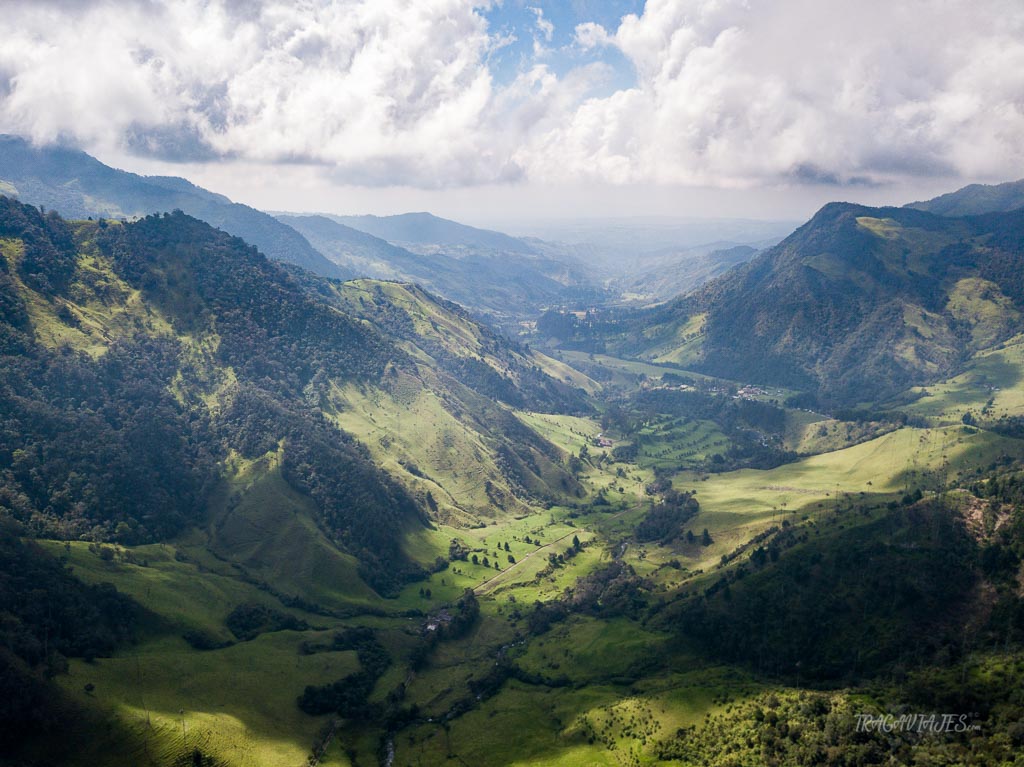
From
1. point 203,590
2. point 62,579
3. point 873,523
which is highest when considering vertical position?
point 873,523

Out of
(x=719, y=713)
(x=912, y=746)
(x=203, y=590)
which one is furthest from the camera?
(x=203, y=590)

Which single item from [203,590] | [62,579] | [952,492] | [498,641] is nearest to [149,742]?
[62,579]

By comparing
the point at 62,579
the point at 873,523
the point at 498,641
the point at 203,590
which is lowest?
the point at 498,641

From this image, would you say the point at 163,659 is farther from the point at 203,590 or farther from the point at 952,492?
the point at 952,492

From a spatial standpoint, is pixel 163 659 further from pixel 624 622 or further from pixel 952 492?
pixel 952 492

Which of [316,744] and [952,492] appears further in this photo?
[952,492]

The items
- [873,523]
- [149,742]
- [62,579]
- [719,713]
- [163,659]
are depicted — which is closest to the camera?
[149,742]

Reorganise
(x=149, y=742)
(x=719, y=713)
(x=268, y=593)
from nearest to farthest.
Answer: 1. (x=149, y=742)
2. (x=719, y=713)
3. (x=268, y=593)

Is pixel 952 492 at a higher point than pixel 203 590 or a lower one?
higher

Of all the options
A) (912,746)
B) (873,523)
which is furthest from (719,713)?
(873,523)
